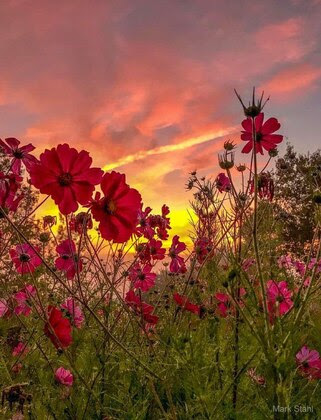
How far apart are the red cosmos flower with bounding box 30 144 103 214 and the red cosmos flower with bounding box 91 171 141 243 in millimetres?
46

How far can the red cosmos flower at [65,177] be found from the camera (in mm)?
1482

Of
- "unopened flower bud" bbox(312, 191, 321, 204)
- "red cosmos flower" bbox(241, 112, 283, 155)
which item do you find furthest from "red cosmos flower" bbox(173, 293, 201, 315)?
"unopened flower bud" bbox(312, 191, 321, 204)

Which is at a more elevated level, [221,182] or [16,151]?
[221,182]

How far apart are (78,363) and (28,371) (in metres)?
0.34

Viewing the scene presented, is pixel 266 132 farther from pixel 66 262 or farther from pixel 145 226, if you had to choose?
pixel 145 226

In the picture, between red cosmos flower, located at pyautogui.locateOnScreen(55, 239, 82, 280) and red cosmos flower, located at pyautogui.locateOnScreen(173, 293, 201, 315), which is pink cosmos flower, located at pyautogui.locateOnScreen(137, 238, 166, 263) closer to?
red cosmos flower, located at pyautogui.locateOnScreen(55, 239, 82, 280)

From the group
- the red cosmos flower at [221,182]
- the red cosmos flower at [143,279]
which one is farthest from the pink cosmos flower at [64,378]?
the red cosmos flower at [221,182]

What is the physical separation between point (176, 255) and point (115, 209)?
8.64ft

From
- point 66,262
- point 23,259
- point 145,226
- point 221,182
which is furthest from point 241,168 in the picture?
point 23,259

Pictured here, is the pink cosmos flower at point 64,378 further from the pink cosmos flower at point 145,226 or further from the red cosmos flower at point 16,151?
→ the pink cosmos flower at point 145,226

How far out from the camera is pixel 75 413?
214 centimetres

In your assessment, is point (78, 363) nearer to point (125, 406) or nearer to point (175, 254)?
point (125, 406)

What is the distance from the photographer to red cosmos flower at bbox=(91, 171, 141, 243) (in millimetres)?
1536

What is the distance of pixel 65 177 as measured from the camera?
152cm
